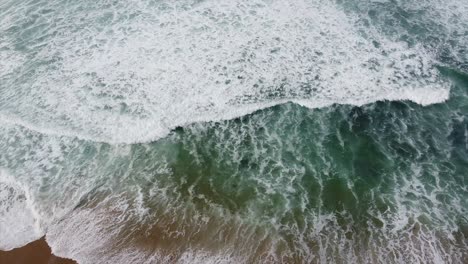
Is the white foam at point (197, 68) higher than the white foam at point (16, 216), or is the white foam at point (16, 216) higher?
the white foam at point (197, 68)

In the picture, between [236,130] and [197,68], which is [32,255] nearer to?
[236,130]

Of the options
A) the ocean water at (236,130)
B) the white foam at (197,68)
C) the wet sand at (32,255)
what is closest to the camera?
the wet sand at (32,255)

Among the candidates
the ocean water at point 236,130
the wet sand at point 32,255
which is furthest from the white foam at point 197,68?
the wet sand at point 32,255

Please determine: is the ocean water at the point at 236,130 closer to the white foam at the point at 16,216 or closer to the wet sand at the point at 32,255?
the white foam at the point at 16,216

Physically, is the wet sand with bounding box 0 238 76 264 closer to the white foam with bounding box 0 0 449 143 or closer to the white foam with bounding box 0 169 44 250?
the white foam with bounding box 0 169 44 250

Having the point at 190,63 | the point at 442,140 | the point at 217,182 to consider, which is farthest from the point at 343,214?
the point at 190,63

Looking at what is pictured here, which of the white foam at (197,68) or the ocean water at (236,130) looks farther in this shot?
the white foam at (197,68)

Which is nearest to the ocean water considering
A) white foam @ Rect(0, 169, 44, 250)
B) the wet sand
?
white foam @ Rect(0, 169, 44, 250)
